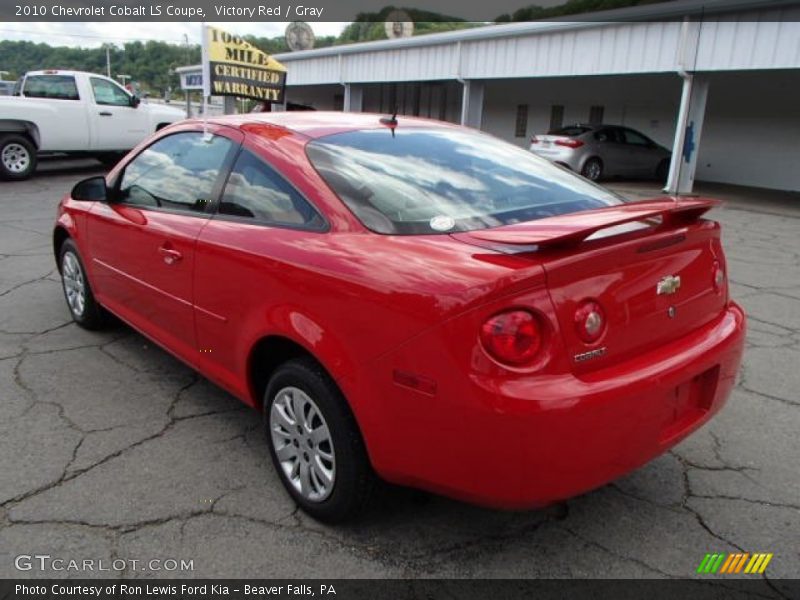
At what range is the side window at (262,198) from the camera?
263 cm

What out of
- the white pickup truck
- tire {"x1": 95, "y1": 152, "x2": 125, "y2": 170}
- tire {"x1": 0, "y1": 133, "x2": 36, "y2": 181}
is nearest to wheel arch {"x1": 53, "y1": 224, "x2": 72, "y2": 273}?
the white pickup truck

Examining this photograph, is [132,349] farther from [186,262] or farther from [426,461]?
[426,461]

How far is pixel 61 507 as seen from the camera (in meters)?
2.63

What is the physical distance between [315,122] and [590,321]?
178cm

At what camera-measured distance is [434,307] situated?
2004 millimetres

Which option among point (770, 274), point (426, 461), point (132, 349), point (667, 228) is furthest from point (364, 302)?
point (770, 274)

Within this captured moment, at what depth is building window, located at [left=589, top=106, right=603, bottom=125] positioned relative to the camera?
68.6ft

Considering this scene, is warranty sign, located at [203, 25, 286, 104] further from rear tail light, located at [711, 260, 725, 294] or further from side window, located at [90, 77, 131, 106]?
side window, located at [90, 77, 131, 106]

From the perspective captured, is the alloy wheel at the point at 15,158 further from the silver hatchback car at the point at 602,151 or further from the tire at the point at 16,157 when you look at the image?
the silver hatchback car at the point at 602,151

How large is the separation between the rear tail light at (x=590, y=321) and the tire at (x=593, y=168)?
14407 mm

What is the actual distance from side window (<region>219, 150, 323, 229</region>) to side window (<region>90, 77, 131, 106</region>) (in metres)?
12.8

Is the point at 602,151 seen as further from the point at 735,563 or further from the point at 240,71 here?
the point at 735,563

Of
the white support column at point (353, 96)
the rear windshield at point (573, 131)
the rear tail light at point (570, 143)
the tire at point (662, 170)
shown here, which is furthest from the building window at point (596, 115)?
the white support column at point (353, 96)

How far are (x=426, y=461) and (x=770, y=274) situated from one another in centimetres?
616
